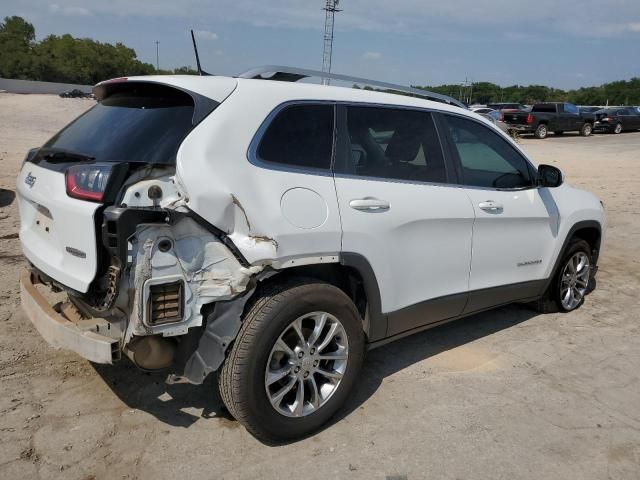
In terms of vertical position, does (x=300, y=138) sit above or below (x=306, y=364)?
above

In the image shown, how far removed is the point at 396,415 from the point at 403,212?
4.09 ft

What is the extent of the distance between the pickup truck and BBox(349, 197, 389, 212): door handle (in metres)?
27.4

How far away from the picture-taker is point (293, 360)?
3115mm

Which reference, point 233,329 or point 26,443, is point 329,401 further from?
point 26,443

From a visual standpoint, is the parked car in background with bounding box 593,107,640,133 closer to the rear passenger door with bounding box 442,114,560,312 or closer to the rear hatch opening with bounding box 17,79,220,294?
the rear passenger door with bounding box 442,114,560,312

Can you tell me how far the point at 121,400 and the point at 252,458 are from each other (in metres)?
1.02

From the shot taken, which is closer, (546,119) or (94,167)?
(94,167)

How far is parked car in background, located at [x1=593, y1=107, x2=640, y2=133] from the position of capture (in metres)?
33.1

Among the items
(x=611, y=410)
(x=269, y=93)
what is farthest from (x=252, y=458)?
(x=611, y=410)

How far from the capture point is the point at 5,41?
3684 inches

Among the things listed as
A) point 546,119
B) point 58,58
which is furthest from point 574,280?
point 58,58

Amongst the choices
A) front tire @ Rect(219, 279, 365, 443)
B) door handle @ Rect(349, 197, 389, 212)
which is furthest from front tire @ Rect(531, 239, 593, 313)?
front tire @ Rect(219, 279, 365, 443)

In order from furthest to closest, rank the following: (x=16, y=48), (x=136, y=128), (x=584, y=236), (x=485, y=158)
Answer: (x=16, y=48)
(x=584, y=236)
(x=485, y=158)
(x=136, y=128)

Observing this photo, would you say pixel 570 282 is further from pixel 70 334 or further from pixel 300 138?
pixel 70 334
